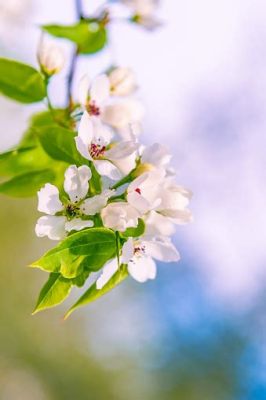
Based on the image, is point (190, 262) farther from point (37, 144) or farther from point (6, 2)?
point (37, 144)

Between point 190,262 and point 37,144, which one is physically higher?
point 37,144

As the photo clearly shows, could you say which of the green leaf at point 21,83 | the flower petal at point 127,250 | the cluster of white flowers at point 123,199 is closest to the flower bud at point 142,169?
the cluster of white flowers at point 123,199

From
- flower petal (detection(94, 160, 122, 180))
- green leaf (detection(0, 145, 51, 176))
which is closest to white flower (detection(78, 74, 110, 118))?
green leaf (detection(0, 145, 51, 176))

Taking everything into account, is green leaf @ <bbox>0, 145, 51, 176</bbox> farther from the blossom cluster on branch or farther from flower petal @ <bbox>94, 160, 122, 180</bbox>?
flower petal @ <bbox>94, 160, 122, 180</bbox>

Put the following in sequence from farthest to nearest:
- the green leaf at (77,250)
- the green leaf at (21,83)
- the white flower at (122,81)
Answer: the white flower at (122,81), the green leaf at (21,83), the green leaf at (77,250)

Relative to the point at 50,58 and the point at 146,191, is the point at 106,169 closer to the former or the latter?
the point at 146,191

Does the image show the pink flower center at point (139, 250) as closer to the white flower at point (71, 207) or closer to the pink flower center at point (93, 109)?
the white flower at point (71, 207)

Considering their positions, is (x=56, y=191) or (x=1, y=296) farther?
(x=1, y=296)

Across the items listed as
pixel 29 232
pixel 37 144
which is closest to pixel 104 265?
pixel 37 144
